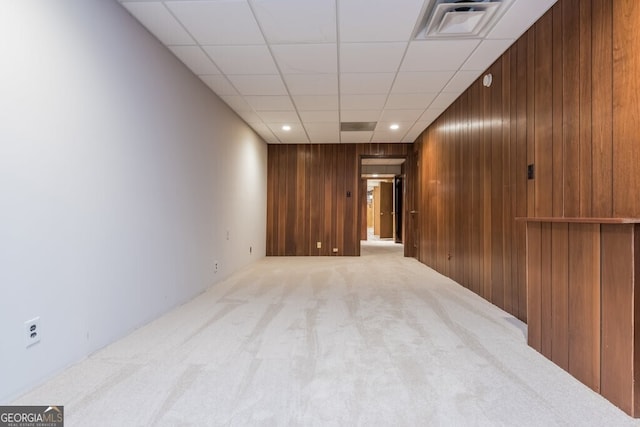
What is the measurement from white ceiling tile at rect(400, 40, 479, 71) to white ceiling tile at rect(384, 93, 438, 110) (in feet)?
2.39

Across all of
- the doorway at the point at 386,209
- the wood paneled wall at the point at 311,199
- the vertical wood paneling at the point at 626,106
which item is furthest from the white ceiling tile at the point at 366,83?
the doorway at the point at 386,209

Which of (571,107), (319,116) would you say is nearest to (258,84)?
(319,116)

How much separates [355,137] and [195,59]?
374 centimetres

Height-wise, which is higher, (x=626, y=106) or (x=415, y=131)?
(x=415, y=131)

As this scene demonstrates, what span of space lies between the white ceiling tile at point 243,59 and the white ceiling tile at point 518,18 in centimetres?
197

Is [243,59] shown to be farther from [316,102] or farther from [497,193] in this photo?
[497,193]

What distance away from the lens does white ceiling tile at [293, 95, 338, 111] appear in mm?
4090

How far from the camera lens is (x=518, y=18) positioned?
2451mm

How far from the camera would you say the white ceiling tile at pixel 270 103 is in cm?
411

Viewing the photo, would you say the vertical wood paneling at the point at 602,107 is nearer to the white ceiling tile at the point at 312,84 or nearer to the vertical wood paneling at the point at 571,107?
the vertical wood paneling at the point at 571,107

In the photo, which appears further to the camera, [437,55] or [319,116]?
[319,116]

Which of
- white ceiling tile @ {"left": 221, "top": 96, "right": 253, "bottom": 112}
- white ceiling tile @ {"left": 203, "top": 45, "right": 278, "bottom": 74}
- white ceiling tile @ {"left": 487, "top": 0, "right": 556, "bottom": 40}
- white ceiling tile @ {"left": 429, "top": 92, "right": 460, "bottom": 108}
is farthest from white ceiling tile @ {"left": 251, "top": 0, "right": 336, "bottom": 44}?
white ceiling tile @ {"left": 429, "top": 92, "right": 460, "bottom": 108}

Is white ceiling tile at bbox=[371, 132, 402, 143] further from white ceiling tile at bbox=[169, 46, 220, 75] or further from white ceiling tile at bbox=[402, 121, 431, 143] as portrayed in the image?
white ceiling tile at bbox=[169, 46, 220, 75]

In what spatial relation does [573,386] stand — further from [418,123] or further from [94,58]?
[418,123]
